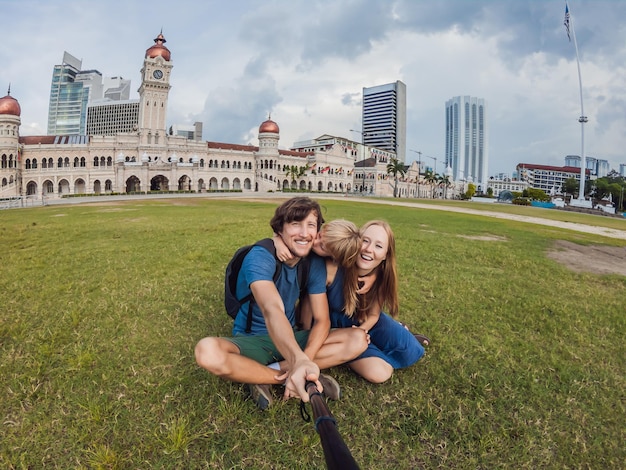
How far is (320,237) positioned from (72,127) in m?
160

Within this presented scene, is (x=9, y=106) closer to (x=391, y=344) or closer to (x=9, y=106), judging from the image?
(x=9, y=106)

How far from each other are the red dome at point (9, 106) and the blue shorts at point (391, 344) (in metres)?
72.5

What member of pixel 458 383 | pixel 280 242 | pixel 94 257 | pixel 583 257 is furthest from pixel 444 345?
pixel 583 257

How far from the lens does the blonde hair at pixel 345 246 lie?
303 cm

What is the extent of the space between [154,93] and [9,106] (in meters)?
21.2

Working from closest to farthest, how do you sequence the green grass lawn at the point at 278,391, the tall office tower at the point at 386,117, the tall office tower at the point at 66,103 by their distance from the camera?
the green grass lawn at the point at 278,391 → the tall office tower at the point at 66,103 → the tall office tower at the point at 386,117

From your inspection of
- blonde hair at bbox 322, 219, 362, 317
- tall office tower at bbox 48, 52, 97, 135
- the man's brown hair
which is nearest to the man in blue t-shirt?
the man's brown hair

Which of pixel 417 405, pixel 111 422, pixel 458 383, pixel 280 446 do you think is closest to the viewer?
pixel 280 446

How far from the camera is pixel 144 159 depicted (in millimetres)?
56281

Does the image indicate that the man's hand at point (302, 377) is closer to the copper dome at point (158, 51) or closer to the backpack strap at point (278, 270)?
the backpack strap at point (278, 270)

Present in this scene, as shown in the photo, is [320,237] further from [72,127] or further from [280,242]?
[72,127]

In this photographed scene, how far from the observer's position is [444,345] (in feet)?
13.2

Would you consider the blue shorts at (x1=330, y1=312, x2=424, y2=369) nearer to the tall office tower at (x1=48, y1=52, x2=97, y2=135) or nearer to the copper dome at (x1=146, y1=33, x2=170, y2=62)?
the copper dome at (x1=146, y1=33, x2=170, y2=62)

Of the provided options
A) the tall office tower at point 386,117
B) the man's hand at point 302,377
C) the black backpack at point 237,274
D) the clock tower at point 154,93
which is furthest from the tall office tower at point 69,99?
the man's hand at point 302,377
